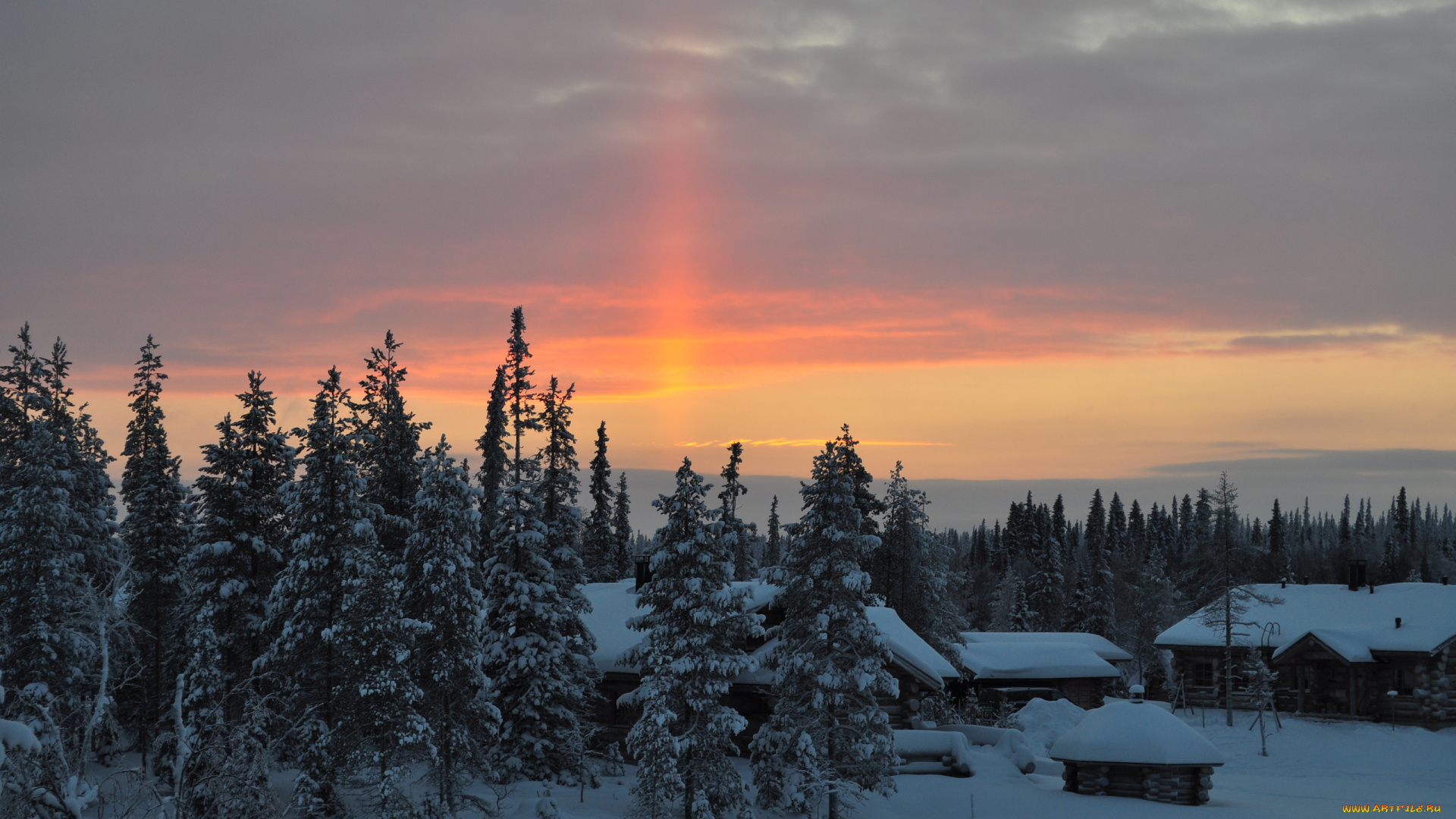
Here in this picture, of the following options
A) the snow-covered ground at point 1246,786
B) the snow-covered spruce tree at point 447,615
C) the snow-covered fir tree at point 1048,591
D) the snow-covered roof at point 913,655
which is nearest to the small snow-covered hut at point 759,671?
the snow-covered roof at point 913,655

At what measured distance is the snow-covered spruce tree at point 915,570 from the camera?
56.8 m

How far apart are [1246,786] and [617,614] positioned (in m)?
24.8

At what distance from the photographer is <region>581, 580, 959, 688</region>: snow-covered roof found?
38.9 m

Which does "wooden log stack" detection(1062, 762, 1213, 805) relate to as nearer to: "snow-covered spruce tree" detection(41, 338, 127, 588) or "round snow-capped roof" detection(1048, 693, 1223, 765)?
"round snow-capped roof" detection(1048, 693, 1223, 765)

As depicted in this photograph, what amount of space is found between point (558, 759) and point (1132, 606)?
7571 centimetres

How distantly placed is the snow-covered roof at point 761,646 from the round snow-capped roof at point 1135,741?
19.3 ft

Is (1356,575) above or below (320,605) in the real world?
above

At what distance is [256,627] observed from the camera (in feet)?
113

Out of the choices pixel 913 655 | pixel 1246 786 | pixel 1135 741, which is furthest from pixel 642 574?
pixel 1246 786

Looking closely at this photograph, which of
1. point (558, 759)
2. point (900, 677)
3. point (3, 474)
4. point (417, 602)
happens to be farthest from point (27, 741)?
point (3, 474)

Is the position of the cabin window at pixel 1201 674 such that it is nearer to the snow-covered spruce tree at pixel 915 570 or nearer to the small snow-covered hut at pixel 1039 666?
the small snow-covered hut at pixel 1039 666

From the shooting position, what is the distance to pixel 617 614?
46.0 meters

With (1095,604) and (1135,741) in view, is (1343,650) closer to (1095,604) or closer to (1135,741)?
(1135,741)

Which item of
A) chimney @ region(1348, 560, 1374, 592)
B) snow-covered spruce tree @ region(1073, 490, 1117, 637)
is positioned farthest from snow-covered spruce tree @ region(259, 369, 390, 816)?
snow-covered spruce tree @ region(1073, 490, 1117, 637)
